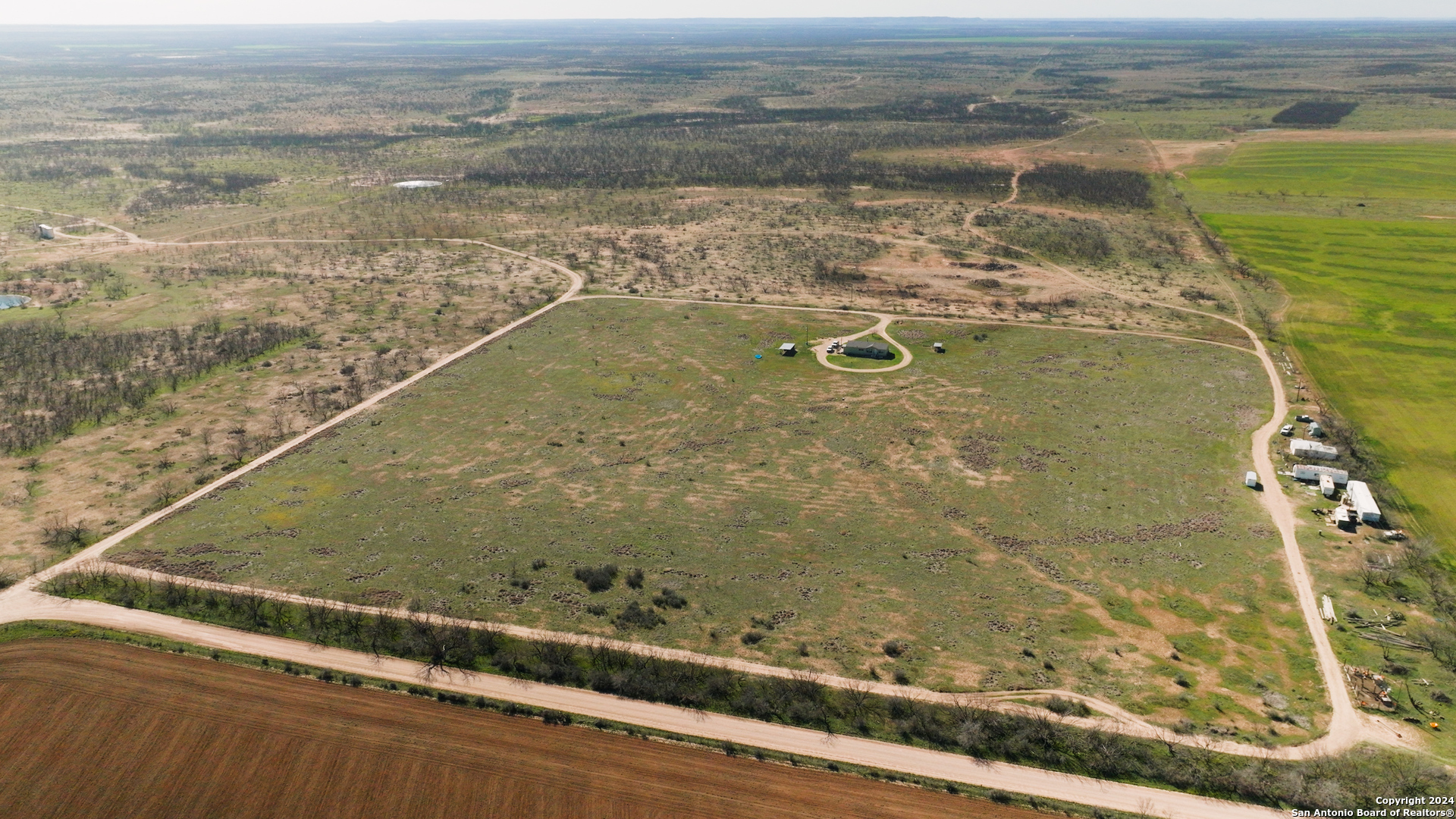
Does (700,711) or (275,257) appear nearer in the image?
(700,711)

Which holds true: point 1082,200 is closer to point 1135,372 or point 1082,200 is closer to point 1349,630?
point 1135,372

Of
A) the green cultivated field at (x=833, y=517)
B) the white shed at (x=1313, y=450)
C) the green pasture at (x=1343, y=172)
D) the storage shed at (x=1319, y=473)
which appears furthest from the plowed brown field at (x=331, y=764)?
the green pasture at (x=1343, y=172)

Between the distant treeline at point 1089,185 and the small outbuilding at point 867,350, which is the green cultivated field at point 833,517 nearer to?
the small outbuilding at point 867,350

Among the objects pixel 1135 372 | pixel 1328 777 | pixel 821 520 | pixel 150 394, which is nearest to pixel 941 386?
pixel 1135 372

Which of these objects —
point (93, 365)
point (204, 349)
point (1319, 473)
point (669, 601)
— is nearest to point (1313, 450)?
point (1319, 473)

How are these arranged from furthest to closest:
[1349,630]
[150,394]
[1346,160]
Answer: [1346,160], [150,394], [1349,630]
